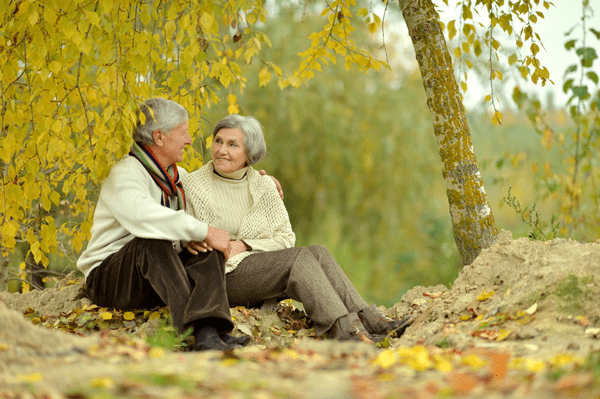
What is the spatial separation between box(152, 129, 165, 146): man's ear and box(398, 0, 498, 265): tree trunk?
167 centimetres

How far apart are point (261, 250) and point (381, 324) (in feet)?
2.43

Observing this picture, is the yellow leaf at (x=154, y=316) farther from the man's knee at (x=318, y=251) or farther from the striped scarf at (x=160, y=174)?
the man's knee at (x=318, y=251)

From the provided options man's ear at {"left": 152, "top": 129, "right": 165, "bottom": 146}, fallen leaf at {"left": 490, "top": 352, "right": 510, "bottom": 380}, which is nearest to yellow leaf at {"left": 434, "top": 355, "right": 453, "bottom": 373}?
fallen leaf at {"left": 490, "top": 352, "right": 510, "bottom": 380}

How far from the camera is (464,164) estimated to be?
332 centimetres

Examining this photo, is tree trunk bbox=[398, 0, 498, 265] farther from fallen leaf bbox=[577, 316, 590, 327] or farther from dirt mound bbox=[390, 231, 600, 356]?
fallen leaf bbox=[577, 316, 590, 327]

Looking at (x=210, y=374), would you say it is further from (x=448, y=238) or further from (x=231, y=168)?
(x=448, y=238)

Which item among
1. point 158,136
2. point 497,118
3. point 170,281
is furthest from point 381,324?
point 497,118

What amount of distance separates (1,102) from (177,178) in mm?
946

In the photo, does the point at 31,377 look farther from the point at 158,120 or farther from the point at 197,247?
the point at 158,120

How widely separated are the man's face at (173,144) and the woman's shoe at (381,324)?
127 cm

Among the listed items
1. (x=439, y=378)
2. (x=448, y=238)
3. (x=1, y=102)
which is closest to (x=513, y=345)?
(x=439, y=378)

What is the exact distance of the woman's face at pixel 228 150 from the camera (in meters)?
2.99

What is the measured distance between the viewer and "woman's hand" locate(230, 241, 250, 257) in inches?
114

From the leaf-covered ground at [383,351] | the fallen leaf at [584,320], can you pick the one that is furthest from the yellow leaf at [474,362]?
the fallen leaf at [584,320]
